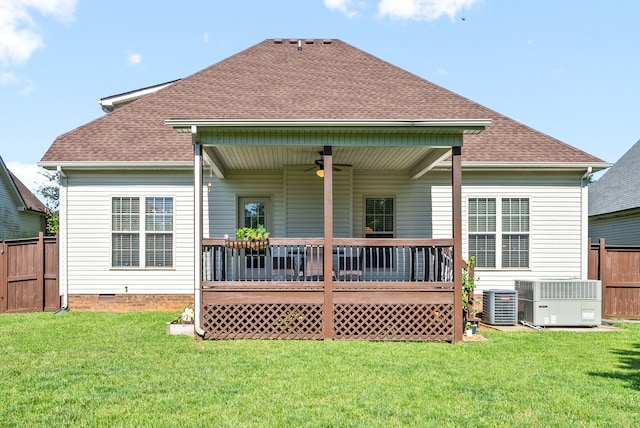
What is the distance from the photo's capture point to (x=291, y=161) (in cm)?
1066

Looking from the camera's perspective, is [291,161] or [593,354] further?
[291,161]

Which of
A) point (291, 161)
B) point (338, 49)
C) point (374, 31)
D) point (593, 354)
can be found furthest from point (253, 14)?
point (593, 354)

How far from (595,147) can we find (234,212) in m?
38.3

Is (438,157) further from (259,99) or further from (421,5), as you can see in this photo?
(421,5)

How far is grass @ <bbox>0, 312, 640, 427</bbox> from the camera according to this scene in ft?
14.5

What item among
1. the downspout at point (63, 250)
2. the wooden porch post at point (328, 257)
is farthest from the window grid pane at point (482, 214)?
the downspout at point (63, 250)

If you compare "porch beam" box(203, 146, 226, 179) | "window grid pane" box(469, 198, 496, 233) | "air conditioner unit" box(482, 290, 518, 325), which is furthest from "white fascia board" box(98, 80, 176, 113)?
"air conditioner unit" box(482, 290, 518, 325)

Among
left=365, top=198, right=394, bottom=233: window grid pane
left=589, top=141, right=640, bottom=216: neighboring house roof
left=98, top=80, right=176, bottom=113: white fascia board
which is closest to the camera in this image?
left=365, top=198, right=394, bottom=233: window grid pane

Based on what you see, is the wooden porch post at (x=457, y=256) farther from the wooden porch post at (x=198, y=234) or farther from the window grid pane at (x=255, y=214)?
the window grid pane at (x=255, y=214)

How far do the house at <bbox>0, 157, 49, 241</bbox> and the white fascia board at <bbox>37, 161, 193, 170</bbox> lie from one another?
327 inches

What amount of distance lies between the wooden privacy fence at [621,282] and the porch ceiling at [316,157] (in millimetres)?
4606

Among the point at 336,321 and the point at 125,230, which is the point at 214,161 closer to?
the point at 125,230

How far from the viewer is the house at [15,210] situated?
57.0ft

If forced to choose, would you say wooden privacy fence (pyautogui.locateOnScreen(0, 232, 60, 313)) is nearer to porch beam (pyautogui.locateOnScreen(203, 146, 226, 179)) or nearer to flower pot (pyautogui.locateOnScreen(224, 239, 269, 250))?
porch beam (pyautogui.locateOnScreen(203, 146, 226, 179))
